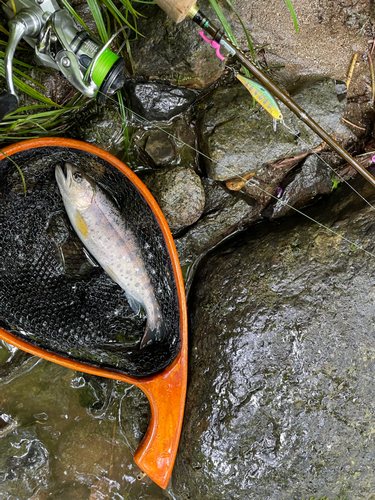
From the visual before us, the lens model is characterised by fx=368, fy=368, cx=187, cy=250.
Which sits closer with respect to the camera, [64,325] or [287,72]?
[64,325]

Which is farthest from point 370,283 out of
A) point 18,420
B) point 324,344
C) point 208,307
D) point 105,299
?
point 18,420

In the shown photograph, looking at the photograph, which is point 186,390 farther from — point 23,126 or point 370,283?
point 23,126

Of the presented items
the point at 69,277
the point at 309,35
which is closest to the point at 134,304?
the point at 69,277

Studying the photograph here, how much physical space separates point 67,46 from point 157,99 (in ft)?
2.94

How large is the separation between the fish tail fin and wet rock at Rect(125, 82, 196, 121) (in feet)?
5.61

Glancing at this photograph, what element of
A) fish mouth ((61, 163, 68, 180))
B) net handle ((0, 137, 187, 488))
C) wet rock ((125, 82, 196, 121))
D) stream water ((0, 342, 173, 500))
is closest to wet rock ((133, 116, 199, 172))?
wet rock ((125, 82, 196, 121))

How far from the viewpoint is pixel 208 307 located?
3018 mm

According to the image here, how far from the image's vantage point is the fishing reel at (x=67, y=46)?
85.4 inches

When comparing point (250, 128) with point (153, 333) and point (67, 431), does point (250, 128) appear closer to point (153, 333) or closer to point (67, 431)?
point (153, 333)

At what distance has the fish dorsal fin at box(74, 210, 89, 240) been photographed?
2873 millimetres

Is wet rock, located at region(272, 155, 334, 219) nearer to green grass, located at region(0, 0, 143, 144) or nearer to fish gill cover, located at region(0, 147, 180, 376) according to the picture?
fish gill cover, located at region(0, 147, 180, 376)

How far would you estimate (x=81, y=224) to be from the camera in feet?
9.46

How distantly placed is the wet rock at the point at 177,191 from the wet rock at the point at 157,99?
0.47m

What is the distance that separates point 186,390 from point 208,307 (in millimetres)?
691
